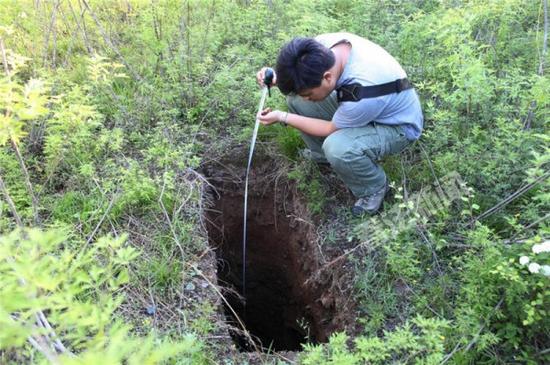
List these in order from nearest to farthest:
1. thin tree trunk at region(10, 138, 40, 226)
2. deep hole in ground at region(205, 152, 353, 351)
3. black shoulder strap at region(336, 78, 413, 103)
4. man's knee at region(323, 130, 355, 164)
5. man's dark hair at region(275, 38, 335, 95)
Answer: thin tree trunk at region(10, 138, 40, 226)
man's dark hair at region(275, 38, 335, 95)
black shoulder strap at region(336, 78, 413, 103)
man's knee at region(323, 130, 355, 164)
deep hole in ground at region(205, 152, 353, 351)

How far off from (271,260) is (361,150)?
1.71 m

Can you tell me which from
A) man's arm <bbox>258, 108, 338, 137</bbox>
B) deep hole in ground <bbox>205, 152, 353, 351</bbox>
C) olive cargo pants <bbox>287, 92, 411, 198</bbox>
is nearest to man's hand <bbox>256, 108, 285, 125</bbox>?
man's arm <bbox>258, 108, 338, 137</bbox>

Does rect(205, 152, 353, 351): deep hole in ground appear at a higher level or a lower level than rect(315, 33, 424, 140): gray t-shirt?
lower

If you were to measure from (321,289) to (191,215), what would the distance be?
1072 millimetres

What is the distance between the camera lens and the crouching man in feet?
8.39

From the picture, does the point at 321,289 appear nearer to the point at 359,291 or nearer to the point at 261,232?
the point at 359,291

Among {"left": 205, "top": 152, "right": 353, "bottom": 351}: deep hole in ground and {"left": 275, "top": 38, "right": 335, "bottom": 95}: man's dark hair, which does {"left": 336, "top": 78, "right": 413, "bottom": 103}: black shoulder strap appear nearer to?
{"left": 275, "top": 38, "right": 335, "bottom": 95}: man's dark hair

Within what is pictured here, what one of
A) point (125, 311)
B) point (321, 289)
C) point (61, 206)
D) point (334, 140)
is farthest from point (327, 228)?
point (61, 206)

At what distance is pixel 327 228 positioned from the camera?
10.3 feet

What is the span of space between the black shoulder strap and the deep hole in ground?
101 cm

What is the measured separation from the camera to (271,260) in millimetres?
4145

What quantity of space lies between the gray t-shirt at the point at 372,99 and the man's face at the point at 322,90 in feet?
0.25

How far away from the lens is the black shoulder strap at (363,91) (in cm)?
268

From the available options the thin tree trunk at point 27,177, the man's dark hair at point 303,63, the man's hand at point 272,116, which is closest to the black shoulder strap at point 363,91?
the man's dark hair at point 303,63
